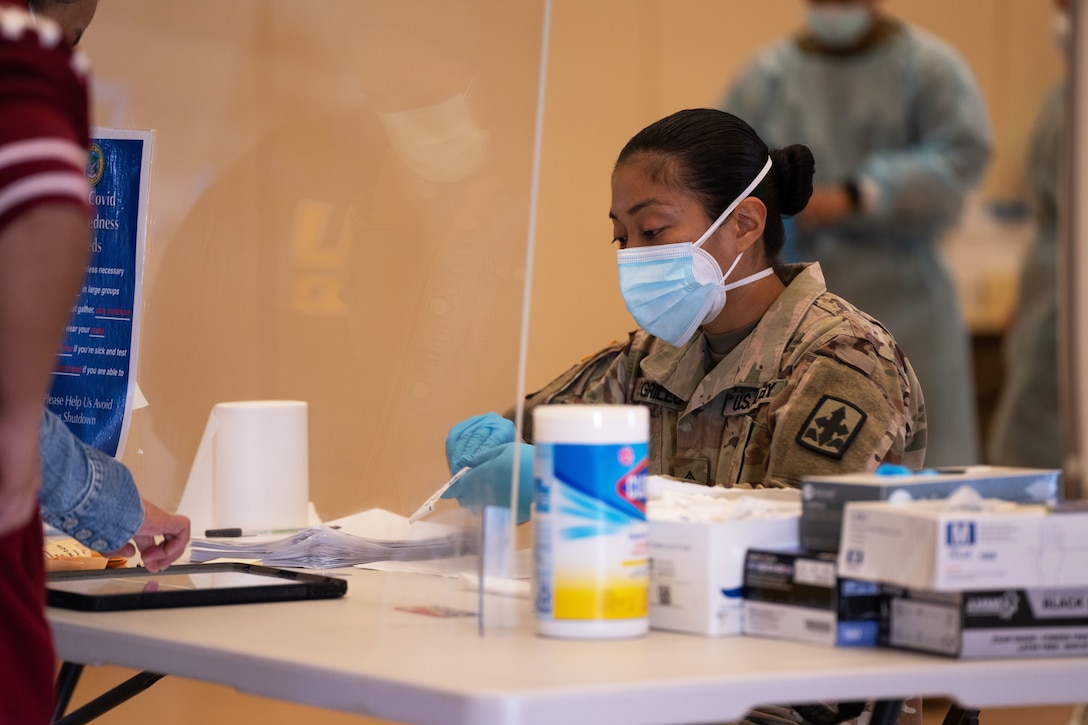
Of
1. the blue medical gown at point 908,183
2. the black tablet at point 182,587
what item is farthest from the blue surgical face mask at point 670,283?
the blue medical gown at point 908,183

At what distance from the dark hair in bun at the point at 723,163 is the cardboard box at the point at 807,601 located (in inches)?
34.6

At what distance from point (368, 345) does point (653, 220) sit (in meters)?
0.47

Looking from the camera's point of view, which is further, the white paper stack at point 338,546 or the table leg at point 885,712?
the white paper stack at point 338,546

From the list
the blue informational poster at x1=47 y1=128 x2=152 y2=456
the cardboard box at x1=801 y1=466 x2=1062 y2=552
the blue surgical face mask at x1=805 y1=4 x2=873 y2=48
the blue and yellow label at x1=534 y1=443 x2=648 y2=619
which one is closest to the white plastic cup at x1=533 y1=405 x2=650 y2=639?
the blue and yellow label at x1=534 y1=443 x2=648 y2=619

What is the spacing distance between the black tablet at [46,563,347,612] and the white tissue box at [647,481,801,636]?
347mm

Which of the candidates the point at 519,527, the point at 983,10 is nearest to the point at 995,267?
the point at 983,10

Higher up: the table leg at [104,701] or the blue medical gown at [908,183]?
the blue medical gown at [908,183]

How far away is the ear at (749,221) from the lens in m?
1.80

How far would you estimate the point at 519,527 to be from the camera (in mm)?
1139

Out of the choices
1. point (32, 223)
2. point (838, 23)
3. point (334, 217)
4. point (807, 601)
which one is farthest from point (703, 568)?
point (838, 23)

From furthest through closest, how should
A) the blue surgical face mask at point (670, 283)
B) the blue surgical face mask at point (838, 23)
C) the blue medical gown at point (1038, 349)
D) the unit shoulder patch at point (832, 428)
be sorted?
the blue surgical face mask at point (838, 23) < the blue medical gown at point (1038, 349) < the blue surgical face mask at point (670, 283) < the unit shoulder patch at point (832, 428)

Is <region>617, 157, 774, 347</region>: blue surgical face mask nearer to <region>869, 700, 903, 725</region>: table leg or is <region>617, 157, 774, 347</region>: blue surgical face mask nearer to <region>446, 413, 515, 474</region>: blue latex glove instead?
<region>446, 413, 515, 474</region>: blue latex glove

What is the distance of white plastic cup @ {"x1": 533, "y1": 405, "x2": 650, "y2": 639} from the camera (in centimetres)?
94

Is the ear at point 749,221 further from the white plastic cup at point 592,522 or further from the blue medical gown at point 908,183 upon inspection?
the blue medical gown at point 908,183
